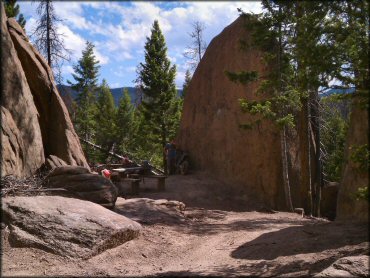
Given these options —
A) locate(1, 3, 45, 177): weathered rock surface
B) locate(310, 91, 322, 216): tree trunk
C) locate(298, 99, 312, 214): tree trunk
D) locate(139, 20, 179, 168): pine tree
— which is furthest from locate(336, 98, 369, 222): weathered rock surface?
locate(139, 20, 179, 168): pine tree

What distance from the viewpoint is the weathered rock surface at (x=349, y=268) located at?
211 inches

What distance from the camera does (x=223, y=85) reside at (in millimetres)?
19250

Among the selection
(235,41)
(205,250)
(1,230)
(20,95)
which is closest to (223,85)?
(235,41)

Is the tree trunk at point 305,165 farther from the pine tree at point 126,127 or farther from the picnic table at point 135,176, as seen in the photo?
the pine tree at point 126,127

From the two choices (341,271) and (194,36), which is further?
(194,36)

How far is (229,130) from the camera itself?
18.3m

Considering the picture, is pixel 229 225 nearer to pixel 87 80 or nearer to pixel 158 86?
pixel 158 86

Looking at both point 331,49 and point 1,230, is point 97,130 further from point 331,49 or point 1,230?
point 331,49

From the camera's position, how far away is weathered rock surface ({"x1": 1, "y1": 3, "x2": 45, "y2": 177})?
377 inches

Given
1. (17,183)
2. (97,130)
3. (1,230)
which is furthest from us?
(97,130)

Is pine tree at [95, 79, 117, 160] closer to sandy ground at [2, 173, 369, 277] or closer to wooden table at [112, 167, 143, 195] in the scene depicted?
wooden table at [112, 167, 143, 195]

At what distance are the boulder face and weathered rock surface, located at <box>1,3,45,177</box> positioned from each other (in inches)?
334

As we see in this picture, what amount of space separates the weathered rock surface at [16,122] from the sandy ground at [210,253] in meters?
2.72

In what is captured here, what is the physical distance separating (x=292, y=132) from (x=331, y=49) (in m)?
11.8
